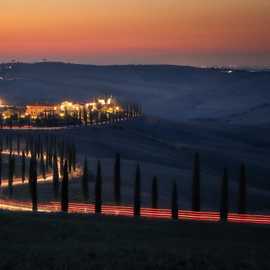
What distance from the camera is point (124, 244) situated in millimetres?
23891

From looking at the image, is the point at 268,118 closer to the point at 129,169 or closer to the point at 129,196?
the point at 129,169

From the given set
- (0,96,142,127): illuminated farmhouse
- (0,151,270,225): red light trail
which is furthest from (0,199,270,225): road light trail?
(0,96,142,127): illuminated farmhouse

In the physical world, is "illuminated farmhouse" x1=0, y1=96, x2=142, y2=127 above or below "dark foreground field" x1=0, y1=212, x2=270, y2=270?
below

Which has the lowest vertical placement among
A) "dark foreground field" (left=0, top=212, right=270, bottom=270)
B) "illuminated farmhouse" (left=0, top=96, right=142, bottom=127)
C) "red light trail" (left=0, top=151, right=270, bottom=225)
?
"illuminated farmhouse" (left=0, top=96, right=142, bottom=127)

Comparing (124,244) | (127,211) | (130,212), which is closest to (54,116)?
(127,211)

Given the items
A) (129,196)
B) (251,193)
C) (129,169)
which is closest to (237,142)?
(129,169)

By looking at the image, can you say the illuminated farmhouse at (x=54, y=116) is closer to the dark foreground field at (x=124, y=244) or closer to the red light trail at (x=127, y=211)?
the red light trail at (x=127, y=211)

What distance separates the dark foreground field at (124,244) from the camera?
66.7 feet

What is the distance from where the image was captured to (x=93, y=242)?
80.9ft

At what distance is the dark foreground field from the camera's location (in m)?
20.3

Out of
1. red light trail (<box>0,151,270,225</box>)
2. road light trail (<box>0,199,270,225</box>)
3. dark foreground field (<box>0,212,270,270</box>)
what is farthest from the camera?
red light trail (<box>0,151,270,225</box>)

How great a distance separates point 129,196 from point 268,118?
480 ft

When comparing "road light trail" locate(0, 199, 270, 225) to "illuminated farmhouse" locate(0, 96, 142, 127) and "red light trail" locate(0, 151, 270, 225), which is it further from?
"illuminated farmhouse" locate(0, 96, 142, 127)

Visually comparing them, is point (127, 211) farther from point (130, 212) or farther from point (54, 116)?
point (54, 116)
